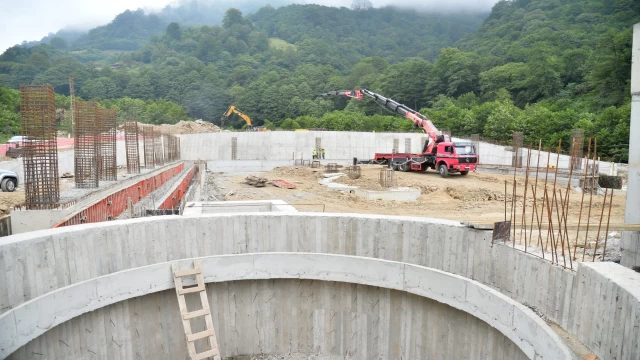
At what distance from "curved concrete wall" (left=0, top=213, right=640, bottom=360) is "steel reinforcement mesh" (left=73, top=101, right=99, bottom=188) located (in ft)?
22.1

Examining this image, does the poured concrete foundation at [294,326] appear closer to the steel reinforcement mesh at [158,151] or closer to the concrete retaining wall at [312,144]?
the steel reinforcement mesh at [158,151]

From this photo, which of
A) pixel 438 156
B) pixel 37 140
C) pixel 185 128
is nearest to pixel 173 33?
pixel 185 128

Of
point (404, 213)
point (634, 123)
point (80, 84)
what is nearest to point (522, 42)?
point (404, 213)

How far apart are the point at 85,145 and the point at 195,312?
33.2 feet

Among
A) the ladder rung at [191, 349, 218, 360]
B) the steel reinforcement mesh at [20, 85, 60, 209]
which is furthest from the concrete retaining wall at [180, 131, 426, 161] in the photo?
the ladder rung at [191, 349, 218, 360]

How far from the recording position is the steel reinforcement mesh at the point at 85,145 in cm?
1420

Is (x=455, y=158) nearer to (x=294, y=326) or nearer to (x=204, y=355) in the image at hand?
(x=294, y=326)

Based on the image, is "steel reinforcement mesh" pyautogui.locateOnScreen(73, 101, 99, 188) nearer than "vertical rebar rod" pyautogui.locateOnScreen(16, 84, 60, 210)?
No

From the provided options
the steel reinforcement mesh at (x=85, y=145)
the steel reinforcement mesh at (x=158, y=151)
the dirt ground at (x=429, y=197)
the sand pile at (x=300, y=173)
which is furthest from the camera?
the steel reinforcement mesh at (x=158, y=151)

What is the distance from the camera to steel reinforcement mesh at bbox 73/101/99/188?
14.2 meters

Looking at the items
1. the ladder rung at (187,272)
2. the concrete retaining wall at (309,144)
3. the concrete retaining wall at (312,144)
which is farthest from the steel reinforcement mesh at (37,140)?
the concrete retaining wall at (312,144)

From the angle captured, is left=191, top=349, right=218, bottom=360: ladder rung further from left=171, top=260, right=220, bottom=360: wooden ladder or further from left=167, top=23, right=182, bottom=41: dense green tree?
left=167, top=23, right=182, bottom=41: dense green tree

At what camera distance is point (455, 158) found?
23953 mm

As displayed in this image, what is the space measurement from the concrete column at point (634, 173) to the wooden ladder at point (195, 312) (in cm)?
705
